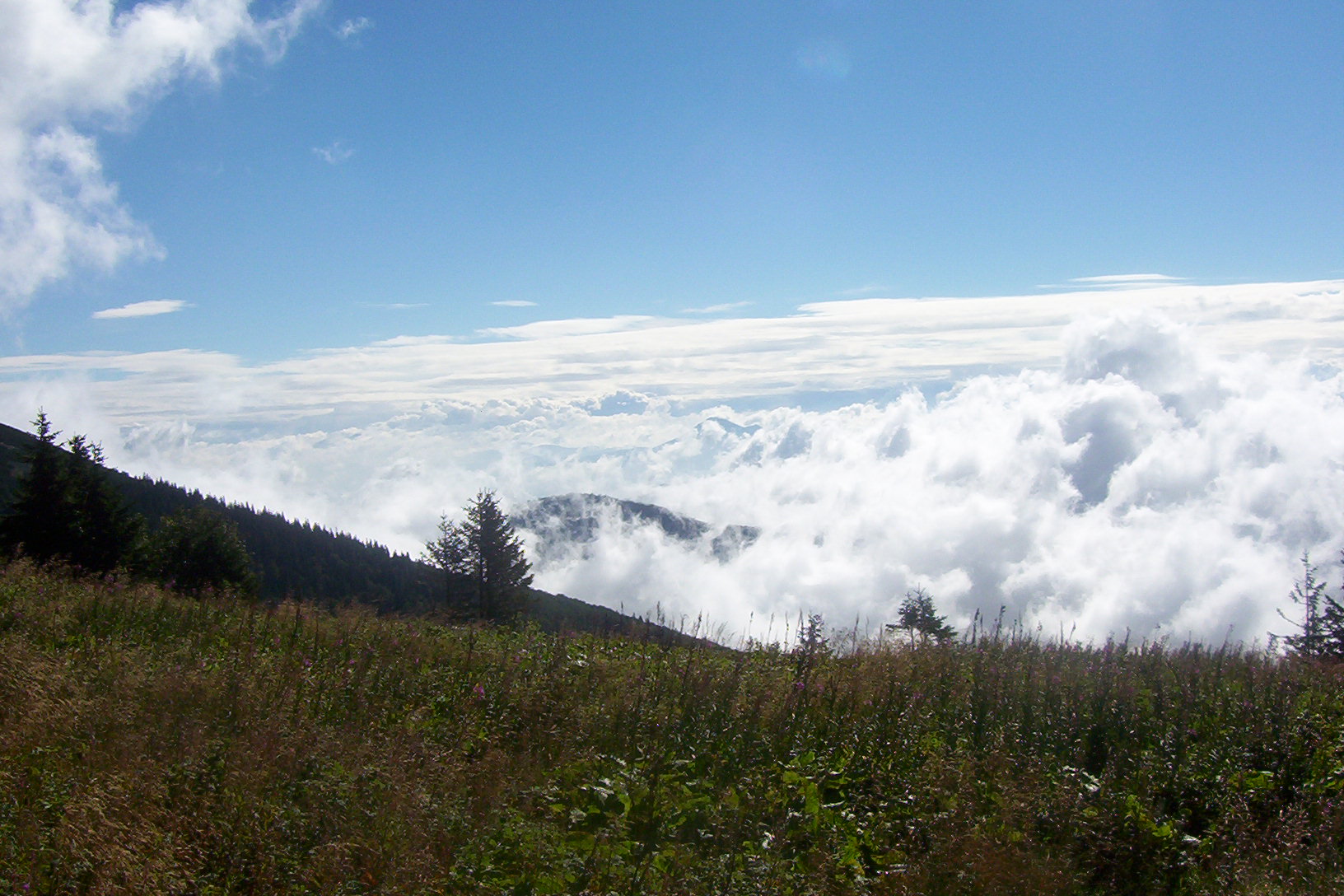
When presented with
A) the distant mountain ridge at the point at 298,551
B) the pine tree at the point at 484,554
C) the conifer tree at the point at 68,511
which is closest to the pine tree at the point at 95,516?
the conifer tree at the point at 68,511

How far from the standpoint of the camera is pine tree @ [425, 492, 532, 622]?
119ft

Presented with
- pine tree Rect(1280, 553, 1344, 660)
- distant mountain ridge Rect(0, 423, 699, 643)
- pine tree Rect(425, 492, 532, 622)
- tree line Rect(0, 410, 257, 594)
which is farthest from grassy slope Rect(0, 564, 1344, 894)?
distant mountain ridge Rect(0, 423, 699, 643)

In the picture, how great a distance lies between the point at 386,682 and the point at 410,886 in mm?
3697

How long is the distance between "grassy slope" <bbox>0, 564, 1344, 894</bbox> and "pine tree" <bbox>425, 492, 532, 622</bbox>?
91.3ft

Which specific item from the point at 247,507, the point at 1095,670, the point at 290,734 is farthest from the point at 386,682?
the point at 247,507

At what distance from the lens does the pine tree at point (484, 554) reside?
119 feet

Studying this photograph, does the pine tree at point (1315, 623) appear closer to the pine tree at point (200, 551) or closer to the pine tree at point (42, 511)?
the pine tree at point (200, 551)

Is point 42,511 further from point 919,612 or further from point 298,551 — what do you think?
point 298,551

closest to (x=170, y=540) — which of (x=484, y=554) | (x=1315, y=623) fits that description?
(x=484, y=554)

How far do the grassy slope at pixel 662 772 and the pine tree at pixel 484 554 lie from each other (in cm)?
2784

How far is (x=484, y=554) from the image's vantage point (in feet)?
123

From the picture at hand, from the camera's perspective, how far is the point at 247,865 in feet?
14.5

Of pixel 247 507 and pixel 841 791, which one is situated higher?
pixel 841 791

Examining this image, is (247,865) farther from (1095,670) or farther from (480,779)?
(1095,670)
